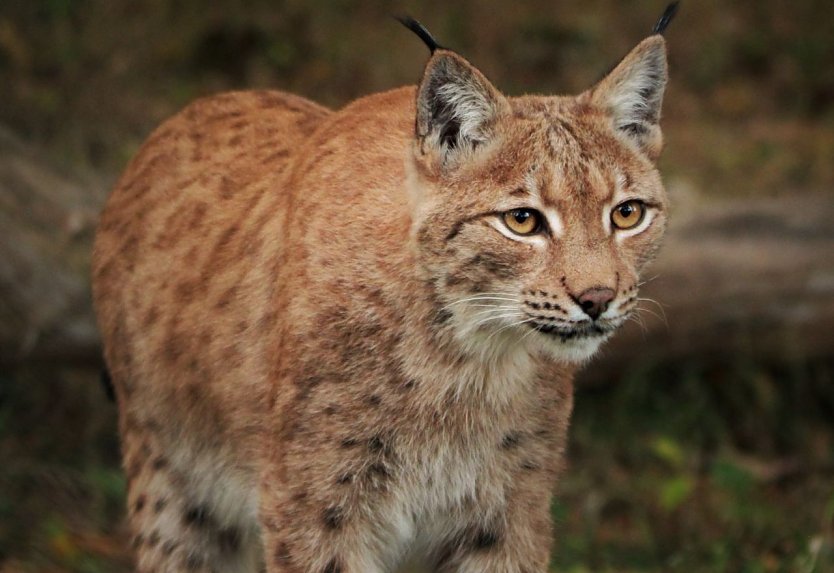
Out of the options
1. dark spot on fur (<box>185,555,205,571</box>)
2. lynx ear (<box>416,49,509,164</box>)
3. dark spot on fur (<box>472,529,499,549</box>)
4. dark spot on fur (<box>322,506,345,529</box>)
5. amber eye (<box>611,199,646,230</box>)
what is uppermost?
lynx ear (<box>416,49,509,164</box>)

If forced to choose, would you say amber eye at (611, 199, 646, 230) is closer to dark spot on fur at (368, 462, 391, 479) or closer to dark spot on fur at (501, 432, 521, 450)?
dark spot on fur at (501, 432, 521, 450)

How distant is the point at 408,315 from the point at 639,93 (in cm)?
102

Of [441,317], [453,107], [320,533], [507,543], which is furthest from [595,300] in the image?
[320,533]

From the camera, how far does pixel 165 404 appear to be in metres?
4.96

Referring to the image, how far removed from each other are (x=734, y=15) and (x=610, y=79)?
6933 millimetres

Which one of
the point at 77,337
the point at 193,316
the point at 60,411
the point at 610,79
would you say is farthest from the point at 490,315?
the point at 60,411

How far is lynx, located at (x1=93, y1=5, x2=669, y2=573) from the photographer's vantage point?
12.9ft

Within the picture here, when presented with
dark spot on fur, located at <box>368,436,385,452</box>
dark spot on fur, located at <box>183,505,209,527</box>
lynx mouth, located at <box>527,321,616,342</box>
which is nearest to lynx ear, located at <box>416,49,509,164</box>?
lynx mouth, located at <box>527,321,616,342</box>

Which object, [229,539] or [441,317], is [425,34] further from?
[229,539]

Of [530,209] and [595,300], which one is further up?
[530,209]

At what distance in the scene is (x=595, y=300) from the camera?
376 cm

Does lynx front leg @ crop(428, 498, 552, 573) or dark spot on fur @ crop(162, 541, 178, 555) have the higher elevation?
lynx front leg @ crop(428, 498, 552, 573)

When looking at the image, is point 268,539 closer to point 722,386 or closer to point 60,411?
point 60,411

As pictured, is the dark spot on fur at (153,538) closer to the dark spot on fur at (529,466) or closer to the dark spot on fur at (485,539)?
the dark spot on fur at (485,539)
